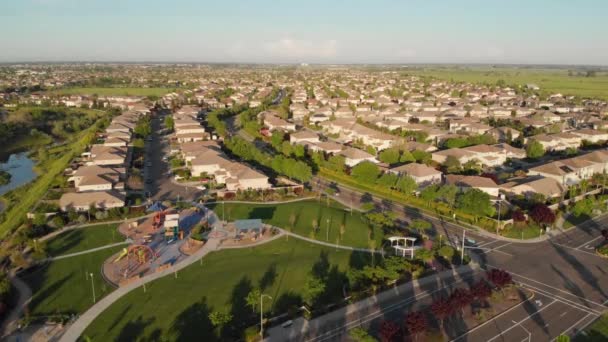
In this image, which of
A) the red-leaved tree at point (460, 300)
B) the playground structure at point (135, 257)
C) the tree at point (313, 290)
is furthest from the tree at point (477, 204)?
the playground structure at point (135, 257)

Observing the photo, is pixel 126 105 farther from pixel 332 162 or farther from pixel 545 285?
pixel 545 285

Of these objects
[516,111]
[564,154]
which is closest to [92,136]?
[564,154]

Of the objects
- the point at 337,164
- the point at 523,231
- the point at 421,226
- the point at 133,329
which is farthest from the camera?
the point at 337,164

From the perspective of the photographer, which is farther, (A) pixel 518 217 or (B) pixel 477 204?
(B) pixel 477 204

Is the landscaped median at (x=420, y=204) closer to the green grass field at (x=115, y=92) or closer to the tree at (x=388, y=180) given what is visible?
the tree at (x=388, y=180)

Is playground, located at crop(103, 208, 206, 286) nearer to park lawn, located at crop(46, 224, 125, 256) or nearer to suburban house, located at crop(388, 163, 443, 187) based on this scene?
park lawn, located at crop(46, 224, 125, 256)

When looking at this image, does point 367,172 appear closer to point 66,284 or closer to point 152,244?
point 152,244

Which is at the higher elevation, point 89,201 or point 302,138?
point 302,138

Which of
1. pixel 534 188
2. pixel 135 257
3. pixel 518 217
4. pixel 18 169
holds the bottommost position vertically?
pixel 18 169

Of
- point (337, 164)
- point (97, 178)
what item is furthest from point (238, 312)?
point (337, 164)
